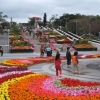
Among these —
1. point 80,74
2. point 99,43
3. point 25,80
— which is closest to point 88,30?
point 99,43

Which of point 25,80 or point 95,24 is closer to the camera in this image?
point 25,80

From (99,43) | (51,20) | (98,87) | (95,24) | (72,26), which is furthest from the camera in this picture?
(51,20)

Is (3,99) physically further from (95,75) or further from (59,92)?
(95,75)

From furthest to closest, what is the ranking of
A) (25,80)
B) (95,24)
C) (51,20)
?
(51,20), (95,24), (25,80)

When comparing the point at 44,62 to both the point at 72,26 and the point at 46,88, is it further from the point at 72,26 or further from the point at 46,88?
the point at 72,26

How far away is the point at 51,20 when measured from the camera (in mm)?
107438

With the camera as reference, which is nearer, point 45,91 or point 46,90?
point 45,91

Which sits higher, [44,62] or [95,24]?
[95,24]

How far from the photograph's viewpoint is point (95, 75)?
59.4ft

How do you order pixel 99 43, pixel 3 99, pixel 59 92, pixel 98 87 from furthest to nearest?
pixel 99 43 → pixel 98 87 → pixel 59 92 → pixel 3 99

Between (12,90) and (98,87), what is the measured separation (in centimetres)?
326

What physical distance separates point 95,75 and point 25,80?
6246mm

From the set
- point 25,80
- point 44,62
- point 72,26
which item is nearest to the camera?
point 25,80

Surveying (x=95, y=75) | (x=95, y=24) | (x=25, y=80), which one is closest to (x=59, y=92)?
(x=25, y=80)
